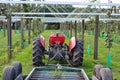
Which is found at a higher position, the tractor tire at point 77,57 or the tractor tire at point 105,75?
the tractor tire at point 105,75

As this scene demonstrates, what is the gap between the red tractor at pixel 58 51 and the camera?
1166 cm

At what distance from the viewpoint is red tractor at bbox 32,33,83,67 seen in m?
11.7

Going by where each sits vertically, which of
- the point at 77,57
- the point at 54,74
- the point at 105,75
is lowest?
the point at 77,57

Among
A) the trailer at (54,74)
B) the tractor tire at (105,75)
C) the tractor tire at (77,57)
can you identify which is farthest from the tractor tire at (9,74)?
the tractor tire at (77,57)

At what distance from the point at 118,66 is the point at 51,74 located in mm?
6449

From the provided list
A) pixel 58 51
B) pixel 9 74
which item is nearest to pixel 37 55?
pixel 58 51

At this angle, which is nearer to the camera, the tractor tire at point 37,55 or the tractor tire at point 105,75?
the tractor tire at point 105,75

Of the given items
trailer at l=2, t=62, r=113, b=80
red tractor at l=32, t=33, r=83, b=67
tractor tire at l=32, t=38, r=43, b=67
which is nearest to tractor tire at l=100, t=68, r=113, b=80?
trailer at l=2, t=62, r=113, b=80

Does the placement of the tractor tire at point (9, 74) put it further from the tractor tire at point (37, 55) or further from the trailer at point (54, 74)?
the tractor tire at point (37, 55)

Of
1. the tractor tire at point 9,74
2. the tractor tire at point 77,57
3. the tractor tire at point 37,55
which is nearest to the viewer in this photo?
the tractor tire at point 9,74

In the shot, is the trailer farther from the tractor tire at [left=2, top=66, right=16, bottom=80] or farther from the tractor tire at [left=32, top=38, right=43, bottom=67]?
the tractor tire at [left=32, top=38, right=43, bottom=67]

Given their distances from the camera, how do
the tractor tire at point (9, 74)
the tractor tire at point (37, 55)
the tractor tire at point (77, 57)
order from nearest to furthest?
1. the tractor tire at point (9, 74)
2. the tractor tire at point (77, 57)
3. the tractor tire at point (37, 55)

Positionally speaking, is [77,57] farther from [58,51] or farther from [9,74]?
[9,74]

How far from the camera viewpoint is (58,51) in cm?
1170
